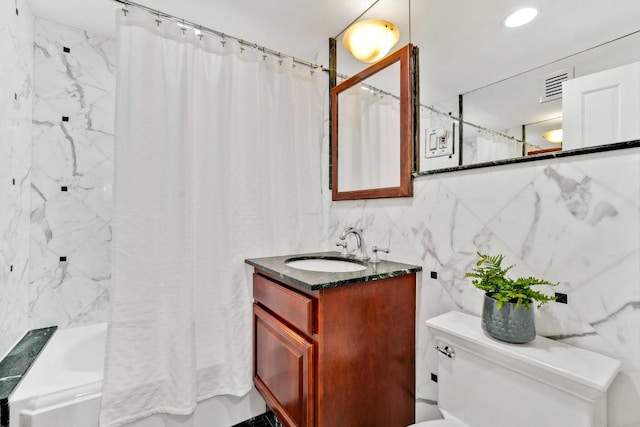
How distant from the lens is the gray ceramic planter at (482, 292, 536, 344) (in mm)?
812

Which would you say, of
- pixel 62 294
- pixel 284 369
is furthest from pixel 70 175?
pixel 284 369

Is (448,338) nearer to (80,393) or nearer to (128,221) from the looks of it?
(128,221)

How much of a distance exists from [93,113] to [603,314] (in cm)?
274

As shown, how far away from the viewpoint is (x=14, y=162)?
149 centimetres

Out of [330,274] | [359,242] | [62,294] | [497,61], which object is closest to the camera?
[497,61]

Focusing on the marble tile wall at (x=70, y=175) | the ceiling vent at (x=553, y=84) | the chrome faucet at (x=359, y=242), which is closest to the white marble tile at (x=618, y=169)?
the ceiling vent at (x=553, y=84)

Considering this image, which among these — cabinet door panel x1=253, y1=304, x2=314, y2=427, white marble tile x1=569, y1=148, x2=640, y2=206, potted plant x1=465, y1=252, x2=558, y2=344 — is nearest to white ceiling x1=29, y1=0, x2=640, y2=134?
white marble tile x1=569, y1=148, x2=640, y2=206

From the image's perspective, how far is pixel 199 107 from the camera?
1461 mm

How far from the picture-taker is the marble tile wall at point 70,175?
179cm

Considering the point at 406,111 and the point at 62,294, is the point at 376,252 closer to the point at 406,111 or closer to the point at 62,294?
the point at 406,111

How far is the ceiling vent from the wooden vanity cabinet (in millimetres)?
809

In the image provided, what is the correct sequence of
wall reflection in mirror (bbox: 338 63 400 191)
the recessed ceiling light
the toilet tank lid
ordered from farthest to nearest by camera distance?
wall reflection in mirror (bbox: 338 63 400 191)
the recessed ceiling light
the toilet tank lid

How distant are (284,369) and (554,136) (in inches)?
51.2

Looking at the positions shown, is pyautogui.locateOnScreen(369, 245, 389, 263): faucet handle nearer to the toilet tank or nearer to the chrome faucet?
the chrome faucet
